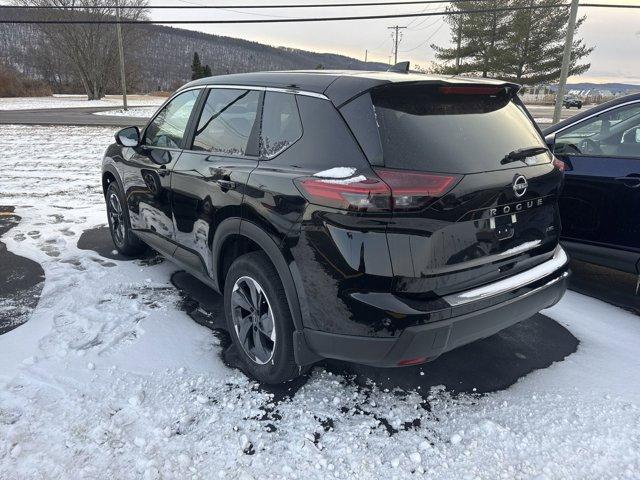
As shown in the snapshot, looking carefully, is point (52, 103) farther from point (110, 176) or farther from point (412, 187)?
point (412, 187)

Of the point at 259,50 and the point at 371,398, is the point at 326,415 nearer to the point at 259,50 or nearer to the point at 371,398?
the point at 371,398

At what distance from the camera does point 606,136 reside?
168 inches

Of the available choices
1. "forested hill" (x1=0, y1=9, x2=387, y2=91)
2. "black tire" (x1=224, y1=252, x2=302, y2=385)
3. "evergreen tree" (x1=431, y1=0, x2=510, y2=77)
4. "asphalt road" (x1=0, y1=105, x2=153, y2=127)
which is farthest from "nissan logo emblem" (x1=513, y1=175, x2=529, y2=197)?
"forested hill" (x1=0, y1=9, x2=387, y2=91)

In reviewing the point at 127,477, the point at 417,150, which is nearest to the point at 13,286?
the point at 127,477

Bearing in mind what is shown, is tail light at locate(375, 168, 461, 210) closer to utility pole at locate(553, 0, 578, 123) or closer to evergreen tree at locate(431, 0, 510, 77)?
utility pole at locate(553, 0, 578, 123)

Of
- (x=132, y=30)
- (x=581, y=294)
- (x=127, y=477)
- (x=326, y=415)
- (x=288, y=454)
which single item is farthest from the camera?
(x=132, y=30)

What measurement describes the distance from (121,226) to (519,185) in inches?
158

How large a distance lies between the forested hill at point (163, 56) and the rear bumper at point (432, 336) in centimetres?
6092

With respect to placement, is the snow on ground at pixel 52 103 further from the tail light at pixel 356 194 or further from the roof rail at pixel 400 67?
the tail light at pixel 356 194

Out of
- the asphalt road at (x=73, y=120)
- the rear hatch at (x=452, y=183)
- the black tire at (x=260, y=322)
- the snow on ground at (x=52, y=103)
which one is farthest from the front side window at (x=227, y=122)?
the snow on ground at (x=52, y=103)

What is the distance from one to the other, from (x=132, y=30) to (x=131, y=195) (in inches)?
2265

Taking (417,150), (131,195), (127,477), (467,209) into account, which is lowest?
(127,477)

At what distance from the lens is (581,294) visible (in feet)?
14.4

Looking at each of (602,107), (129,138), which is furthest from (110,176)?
(602,107)
